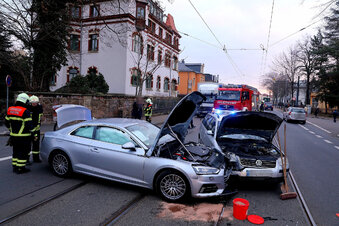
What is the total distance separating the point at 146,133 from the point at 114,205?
5.88 feet

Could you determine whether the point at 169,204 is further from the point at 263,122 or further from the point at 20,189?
the point at 263,122

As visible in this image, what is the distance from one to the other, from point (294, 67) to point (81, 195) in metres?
59.6

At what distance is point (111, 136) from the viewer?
5.25 metres

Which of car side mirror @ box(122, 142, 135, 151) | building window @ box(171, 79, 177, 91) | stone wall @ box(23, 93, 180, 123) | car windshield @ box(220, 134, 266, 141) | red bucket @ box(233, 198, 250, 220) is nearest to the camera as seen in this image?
red bucket @ box(233, 198, 250, 220)

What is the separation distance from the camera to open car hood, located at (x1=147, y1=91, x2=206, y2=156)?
15.8 ft

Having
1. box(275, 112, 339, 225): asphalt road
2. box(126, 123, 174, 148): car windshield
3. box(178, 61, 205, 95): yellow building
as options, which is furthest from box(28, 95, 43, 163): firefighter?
box(178, 61, 205, 95): yellow building

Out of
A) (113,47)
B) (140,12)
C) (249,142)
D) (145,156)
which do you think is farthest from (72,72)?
(145,156)

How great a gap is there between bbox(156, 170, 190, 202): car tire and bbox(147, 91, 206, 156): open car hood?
21.4 inches

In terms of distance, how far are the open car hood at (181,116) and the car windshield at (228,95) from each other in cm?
1360

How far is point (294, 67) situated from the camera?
179 ft

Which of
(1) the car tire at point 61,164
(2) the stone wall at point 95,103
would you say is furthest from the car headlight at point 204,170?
(2) the stone wall at point 95,103

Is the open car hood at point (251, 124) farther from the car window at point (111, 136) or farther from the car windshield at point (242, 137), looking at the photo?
the car window at point (111, 136)

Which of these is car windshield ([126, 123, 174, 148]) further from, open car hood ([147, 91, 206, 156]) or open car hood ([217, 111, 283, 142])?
open car hood ([217, 111, 283, 142])

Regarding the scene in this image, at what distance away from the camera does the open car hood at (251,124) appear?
243 inches
